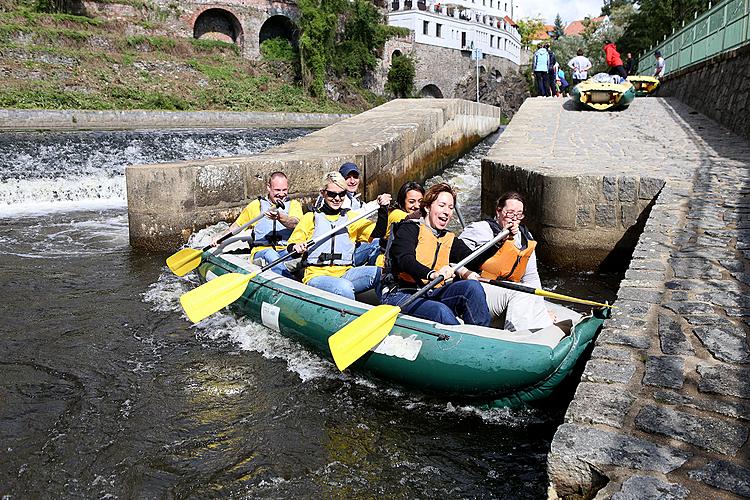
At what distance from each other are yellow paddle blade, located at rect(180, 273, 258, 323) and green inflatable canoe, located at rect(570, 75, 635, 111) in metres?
10.7

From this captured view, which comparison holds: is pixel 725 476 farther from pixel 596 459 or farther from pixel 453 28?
pixel 453 28

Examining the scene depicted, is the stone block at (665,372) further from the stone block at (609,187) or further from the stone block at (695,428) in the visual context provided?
the stone block at (609,187)

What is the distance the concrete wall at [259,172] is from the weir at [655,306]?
1.80 meters

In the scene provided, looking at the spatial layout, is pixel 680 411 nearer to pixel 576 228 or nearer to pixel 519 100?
pixel 576 228

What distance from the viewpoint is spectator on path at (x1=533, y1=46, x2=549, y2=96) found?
1640 cm

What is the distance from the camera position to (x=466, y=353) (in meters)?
3.51

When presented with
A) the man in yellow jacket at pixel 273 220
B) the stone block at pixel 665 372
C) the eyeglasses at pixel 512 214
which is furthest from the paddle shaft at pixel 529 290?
the man in yellow jacket at pixel 273 220

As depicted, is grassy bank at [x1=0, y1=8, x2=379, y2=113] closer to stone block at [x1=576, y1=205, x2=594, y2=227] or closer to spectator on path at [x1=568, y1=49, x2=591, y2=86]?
spectator on path at [x1=568, y1=49, x2=591, y2=86]

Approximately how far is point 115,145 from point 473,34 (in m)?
43.0

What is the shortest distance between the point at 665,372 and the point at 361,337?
161 centimetres

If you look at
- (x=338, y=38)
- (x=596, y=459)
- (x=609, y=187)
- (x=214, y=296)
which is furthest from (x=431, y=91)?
(x=596, y=459)

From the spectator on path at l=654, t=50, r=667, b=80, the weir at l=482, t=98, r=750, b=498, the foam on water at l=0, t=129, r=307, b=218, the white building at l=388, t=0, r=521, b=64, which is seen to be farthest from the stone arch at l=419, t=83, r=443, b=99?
the weir at l=482, t=98, r=750, b=498

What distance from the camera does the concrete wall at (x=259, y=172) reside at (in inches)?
289

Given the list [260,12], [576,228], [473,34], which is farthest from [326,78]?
[576,228]
